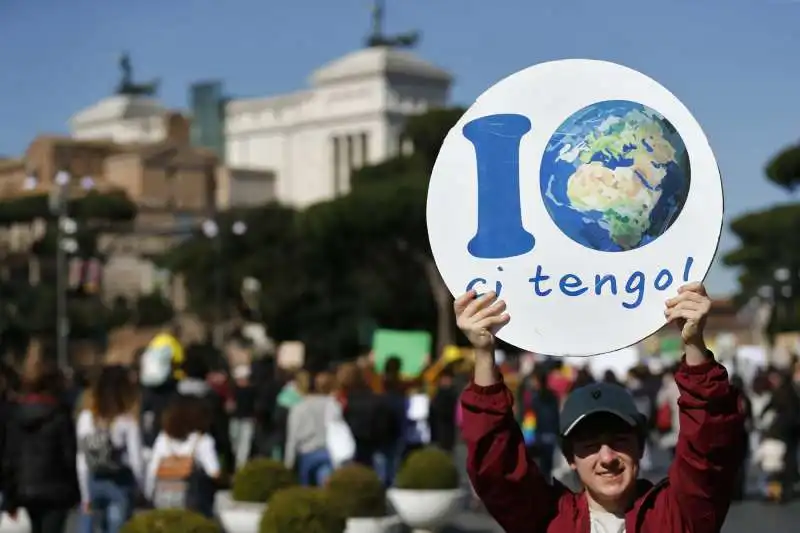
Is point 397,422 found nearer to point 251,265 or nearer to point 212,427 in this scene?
point 212,427

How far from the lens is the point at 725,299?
89188 millimetres

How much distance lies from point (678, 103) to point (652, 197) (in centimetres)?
19

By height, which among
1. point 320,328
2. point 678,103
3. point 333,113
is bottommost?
point 320,328

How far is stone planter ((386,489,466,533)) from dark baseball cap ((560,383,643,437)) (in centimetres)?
850

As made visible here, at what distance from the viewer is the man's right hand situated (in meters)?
3.14

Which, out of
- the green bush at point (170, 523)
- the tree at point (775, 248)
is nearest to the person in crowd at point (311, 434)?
the green bush at point (170, 523)

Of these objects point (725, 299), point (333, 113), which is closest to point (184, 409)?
point (725, 299)

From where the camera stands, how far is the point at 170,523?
5867mm

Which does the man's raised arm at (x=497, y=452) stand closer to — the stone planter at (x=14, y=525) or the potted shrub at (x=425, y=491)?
the stone planter at (x=14, y=525)

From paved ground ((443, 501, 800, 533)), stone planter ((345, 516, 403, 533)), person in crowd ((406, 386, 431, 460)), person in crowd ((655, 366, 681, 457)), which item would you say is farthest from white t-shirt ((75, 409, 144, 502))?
person in crowd ((655, 366, 681, 457))

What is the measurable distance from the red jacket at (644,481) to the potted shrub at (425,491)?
333 inches

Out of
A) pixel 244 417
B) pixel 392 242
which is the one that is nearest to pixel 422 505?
pixel 244 417

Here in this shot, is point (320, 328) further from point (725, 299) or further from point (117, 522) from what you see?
point (117, 522)

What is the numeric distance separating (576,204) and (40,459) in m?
5.97
